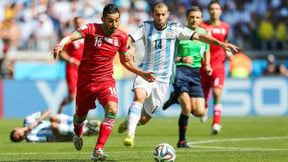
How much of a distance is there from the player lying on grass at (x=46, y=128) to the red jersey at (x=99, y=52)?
3108 mm

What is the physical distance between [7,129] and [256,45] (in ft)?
42.5

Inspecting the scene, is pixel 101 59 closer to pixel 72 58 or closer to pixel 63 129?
pixel 63 129

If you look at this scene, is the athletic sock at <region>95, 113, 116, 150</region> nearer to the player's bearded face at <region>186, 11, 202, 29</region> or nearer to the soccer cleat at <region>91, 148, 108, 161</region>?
the soccer cleat at <region>91, 148, 108, 161</region>

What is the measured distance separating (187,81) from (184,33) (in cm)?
159

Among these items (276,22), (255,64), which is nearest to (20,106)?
(255,64)

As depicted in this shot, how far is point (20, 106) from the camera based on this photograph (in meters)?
21.9

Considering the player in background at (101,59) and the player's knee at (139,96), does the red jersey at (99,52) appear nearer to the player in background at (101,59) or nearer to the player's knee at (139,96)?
the player in background at (101,59)

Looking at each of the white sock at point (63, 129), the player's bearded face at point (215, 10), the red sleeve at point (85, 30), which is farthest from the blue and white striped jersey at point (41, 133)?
the player's bearded face at point (215, 10)

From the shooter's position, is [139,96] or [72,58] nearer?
[139,96]

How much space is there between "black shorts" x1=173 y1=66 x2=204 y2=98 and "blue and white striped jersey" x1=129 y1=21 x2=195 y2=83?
623 millimetres

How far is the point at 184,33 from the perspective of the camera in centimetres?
1161

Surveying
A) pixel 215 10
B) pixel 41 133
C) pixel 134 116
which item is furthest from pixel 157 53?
pixel 215 10

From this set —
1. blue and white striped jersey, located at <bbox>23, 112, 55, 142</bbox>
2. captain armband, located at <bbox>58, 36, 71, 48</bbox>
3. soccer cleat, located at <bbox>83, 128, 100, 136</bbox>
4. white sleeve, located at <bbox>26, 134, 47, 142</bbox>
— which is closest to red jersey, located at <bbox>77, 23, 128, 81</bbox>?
captain armband, located at <bbox>58, 36, 71, 48</bbox>

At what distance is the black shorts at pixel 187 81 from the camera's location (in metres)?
12.8
